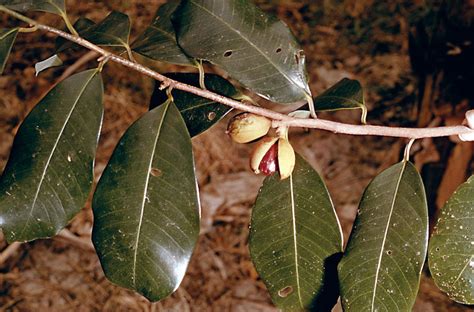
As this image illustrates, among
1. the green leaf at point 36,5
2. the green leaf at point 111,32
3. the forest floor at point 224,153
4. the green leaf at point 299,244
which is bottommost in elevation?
the forest floor at point 224,153

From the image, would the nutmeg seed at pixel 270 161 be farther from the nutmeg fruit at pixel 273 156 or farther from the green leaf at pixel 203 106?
the green leaf at pixel 203 106

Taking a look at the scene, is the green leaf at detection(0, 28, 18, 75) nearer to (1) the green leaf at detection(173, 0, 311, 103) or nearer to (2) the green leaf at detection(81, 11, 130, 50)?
(2) the green leaf at detection(81, 11, 130, 50)

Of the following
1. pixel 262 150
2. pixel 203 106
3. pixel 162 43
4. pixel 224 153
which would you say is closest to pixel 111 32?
pixel 162 43

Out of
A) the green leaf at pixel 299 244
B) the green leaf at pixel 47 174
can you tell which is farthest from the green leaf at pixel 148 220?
the green leaf at pixel 299 244

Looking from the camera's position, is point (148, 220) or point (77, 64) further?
point (77, 64)

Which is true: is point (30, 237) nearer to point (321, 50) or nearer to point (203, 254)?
point (203, 254)

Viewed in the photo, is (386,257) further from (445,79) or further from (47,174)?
(445,79)
